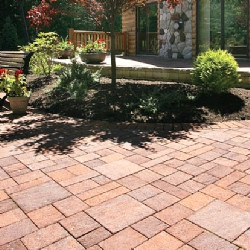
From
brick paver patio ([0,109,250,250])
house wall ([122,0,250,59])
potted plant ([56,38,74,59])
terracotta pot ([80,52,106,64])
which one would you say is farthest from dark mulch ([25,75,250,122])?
potted plant ([56,38,74,59])

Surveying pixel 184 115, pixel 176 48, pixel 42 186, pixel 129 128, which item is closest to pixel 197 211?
pixel 42 186

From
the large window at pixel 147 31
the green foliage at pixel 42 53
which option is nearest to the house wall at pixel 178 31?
the large window at pixel 147 31

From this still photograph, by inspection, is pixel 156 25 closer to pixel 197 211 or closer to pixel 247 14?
pixel 247 14

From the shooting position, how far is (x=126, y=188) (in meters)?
2.83

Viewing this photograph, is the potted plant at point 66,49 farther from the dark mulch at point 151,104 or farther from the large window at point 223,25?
the dark mulch at point 151,104

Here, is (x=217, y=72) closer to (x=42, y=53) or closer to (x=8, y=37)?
(x=42, y=53)

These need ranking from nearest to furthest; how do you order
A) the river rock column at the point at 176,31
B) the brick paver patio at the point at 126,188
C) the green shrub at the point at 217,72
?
the brick paver patio at the point at 126,188 < the green shrub at the point at 217,72 < the river rock column at the point at 176,31

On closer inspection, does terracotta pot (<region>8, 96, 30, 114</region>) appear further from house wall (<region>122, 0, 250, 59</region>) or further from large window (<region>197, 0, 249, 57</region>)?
large window (<region>197, 0, 249, 57</region>)

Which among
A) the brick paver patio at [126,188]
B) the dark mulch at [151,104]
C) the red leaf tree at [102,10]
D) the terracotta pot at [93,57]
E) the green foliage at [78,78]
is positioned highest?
the red leaf tree at [102,10]

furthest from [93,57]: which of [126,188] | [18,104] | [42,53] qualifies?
[126,188]

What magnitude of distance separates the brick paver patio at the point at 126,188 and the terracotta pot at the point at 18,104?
3.91 ft

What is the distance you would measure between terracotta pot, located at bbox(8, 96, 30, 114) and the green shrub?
10.3ft

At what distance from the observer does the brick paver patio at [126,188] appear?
2.12 m

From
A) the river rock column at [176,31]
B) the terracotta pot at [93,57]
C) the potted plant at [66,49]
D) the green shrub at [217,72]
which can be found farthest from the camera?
the potted plant at [66,49]
